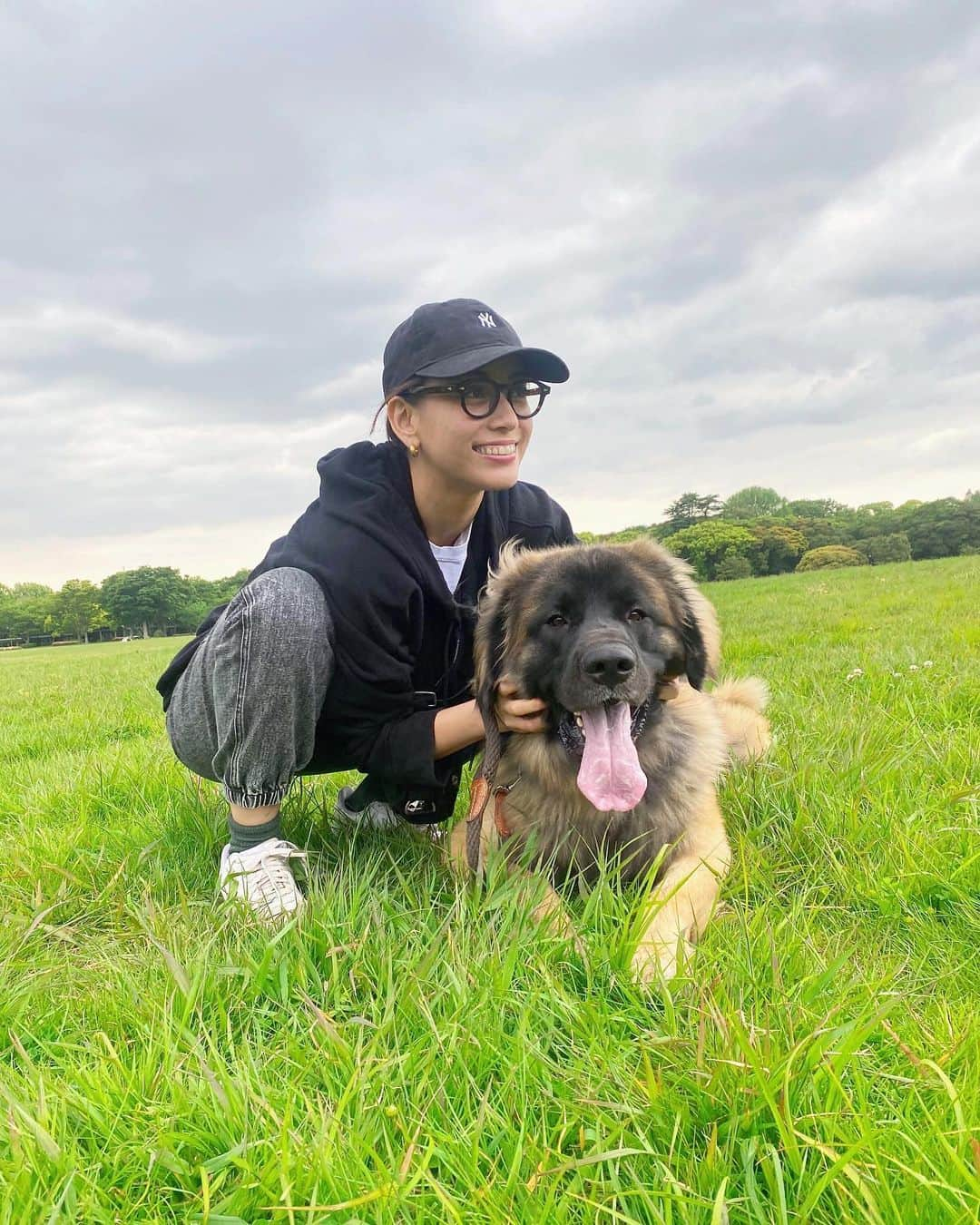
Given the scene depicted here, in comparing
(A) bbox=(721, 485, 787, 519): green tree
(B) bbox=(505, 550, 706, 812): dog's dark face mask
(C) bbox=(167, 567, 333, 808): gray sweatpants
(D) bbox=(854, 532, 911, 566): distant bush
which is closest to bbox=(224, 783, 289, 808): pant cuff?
(C) bbox=(167, 567, 333, 808): gray sweatpants

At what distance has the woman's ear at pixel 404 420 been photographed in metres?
2.84

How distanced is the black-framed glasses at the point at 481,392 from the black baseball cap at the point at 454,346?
5 cm

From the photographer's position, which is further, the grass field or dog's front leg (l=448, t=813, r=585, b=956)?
dog's front leg (l=448, t=813, r=585, b=956)

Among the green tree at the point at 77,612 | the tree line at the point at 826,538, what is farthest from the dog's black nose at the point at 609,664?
the green tree at the point at 77,612

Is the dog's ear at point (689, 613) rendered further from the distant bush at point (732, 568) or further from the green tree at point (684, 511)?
the green tree at point (684, 511)

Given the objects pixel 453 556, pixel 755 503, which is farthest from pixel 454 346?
pixel 755 503

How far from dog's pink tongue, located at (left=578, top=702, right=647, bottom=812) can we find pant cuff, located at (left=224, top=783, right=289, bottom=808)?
108 cm

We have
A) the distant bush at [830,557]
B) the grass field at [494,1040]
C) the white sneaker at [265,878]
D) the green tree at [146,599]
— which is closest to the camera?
the grass field at [494,1040]

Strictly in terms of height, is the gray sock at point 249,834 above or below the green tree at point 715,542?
below

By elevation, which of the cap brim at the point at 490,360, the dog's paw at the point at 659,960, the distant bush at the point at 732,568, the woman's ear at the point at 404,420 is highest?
the cap brim at the point at 490,360

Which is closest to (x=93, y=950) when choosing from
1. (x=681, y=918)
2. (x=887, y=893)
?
(x=681, y=918)

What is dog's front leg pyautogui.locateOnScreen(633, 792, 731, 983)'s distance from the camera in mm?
1806

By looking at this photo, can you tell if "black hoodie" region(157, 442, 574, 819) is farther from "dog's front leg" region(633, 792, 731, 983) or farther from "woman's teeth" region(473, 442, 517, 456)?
"dog's front leg" region(633, 792, 731, 983)

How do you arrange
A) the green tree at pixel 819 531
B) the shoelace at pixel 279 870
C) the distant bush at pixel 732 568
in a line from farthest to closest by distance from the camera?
the green tree at pixel 819 531, the distant bush at pixel 732 568, the shoelace at pixel 279 870
